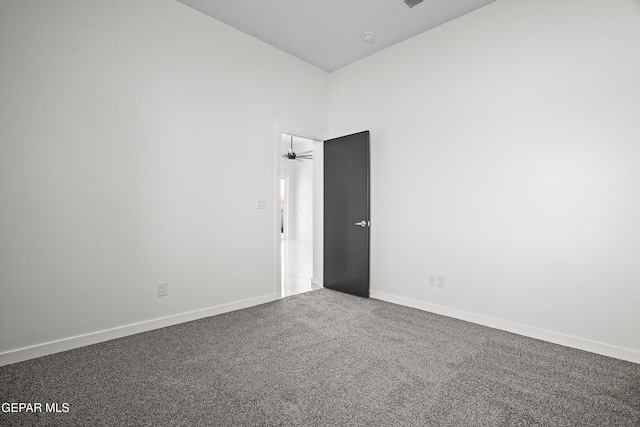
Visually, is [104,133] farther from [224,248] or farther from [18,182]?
[224,248]

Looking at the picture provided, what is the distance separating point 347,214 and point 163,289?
88.6 inches

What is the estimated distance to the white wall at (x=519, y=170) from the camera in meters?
2.26

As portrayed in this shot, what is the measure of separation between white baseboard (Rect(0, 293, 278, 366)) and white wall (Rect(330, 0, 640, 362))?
185 centimetres

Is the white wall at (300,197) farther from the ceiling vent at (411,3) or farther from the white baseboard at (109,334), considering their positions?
the ceiling vent at (411,3)

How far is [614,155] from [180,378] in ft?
11.3

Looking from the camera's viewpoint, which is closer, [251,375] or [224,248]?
[251,375]

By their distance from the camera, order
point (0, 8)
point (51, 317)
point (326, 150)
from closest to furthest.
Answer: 1. point (0, 8)
2. point (51, 317)
3. point (326, 150)

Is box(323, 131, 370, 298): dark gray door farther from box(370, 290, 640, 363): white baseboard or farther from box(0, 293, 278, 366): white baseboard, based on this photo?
box(0, 293, 278, 366): white baseboard

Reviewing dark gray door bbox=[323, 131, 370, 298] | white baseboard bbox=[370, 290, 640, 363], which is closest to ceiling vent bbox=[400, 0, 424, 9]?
dark gray door bbox=[323, 131, 370, 298]

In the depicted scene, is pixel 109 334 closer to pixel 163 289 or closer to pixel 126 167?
pixel 163 289

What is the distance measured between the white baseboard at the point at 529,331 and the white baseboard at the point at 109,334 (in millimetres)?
1898

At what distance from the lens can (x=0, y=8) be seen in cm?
207

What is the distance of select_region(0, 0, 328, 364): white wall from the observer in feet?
7.08

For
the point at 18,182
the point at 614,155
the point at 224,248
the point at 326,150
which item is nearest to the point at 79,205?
the point at 18,182
